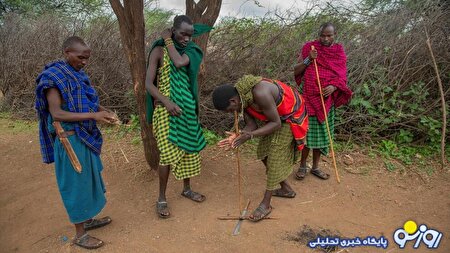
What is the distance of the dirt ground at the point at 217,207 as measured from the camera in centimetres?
256

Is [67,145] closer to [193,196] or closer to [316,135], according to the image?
[193,196]

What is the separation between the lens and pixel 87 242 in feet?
8.11

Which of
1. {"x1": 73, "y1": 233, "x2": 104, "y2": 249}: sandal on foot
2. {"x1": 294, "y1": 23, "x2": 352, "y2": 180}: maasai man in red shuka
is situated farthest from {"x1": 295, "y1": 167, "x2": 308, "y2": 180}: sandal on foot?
{"x1": 73, "y1": 233, "x2": 104, "y2": 249}: sandal on foot

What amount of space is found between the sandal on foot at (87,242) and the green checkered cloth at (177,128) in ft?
2.48

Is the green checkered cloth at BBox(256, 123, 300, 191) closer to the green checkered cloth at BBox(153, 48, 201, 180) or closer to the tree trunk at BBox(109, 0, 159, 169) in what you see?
the green checkered cloth at BBox(153, 48, 201, 180)

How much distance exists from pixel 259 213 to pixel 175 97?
120 centimetres

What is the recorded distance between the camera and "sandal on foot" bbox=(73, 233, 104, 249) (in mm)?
2455

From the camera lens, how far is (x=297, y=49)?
5457 millimetres

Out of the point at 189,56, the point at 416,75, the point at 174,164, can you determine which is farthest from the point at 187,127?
the point at 416,75

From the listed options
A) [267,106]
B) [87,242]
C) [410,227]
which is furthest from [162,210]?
[410,227]

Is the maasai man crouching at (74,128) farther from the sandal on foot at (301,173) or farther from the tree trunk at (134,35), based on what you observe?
the sandal on foot at (301,173)

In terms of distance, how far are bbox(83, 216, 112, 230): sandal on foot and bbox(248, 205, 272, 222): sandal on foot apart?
3.97 feet

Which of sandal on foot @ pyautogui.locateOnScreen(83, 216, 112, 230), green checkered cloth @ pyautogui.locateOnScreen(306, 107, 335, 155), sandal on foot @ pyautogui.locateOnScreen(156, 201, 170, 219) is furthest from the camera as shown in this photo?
green checkered cloth @ pyautogui.locateOnScreen(306, 107, 335, 155)

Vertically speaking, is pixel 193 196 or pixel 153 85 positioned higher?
pixel 153 85
